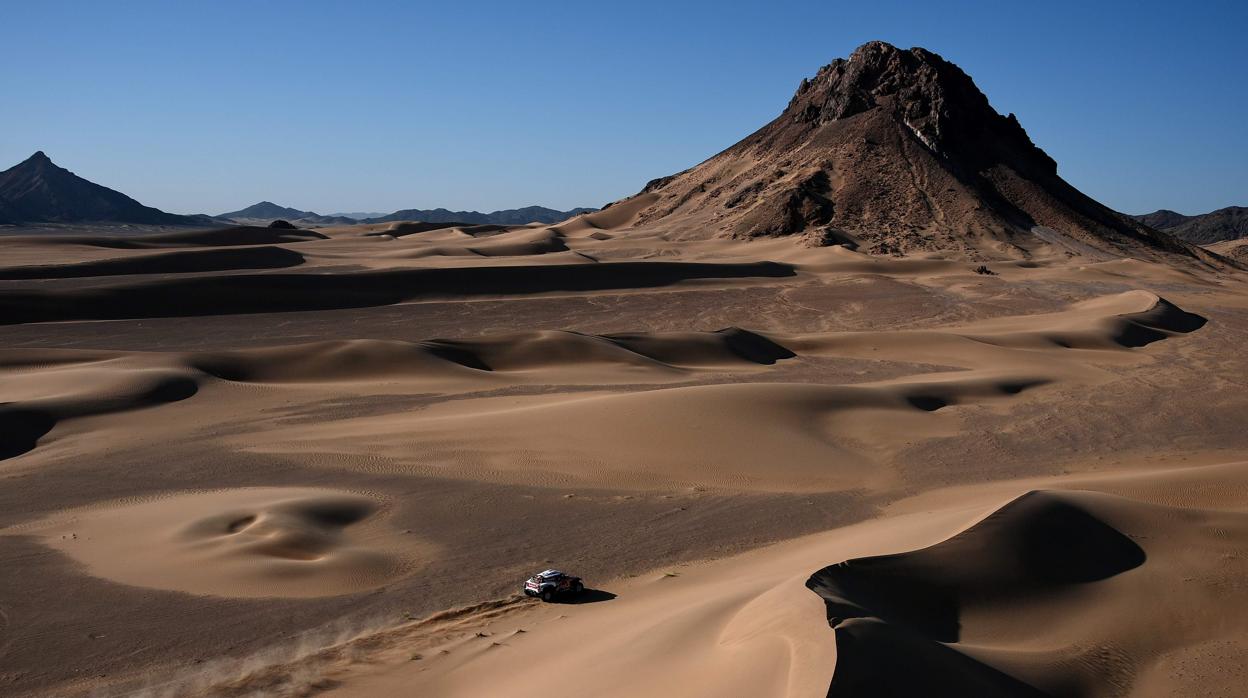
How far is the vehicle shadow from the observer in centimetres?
1106

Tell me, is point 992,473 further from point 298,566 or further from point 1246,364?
point 1246,364

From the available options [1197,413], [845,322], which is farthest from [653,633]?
[845,322]

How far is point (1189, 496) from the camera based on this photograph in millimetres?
14398

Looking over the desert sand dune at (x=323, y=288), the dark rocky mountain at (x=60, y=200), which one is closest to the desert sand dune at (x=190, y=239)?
the desert sand dune at (x=323, y=288)

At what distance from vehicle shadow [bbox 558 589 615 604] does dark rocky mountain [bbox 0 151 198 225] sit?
137 metres

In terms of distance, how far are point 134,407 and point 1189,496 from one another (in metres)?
20.0

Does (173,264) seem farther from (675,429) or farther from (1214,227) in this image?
(1214,227)

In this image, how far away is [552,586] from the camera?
11023 millimetres

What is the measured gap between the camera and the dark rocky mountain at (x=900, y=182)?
6066 cm

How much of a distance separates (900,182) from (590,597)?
58076 millimetres

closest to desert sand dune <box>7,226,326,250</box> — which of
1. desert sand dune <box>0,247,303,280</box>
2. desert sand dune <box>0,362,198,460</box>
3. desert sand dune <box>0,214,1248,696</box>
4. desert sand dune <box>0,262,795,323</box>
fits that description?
desert sand dune <box>0,247,303,280</box>

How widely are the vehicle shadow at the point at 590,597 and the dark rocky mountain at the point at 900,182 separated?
160 feet

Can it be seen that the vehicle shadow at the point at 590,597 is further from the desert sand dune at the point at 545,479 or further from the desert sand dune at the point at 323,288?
the desert sand dune at the point at 323,288

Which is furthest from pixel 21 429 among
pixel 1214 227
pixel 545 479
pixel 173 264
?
pixel 1214 227
